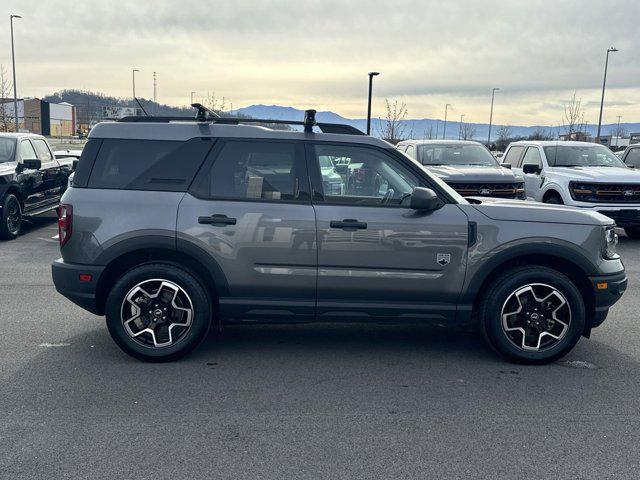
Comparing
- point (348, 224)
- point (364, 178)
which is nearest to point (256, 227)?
point (348, 224)

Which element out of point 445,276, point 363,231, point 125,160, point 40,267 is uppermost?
point 125,160

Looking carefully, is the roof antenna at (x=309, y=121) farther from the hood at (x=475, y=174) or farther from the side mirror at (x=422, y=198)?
the hood at (x=475, y=174)

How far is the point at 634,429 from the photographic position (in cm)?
372

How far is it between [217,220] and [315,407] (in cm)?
162

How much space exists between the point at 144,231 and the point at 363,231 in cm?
171

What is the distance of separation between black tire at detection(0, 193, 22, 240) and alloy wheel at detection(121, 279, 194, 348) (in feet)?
23.6

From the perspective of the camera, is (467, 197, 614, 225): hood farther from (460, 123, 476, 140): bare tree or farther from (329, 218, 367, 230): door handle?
(460, 123, 476, 140): bare tree

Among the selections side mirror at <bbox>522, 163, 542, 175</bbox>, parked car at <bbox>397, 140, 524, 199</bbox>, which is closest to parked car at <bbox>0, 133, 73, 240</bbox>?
parked car at <bbox>397, 140, 524, 199</bbox>

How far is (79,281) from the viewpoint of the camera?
476 centimetres

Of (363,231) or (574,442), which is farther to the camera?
(363,231)

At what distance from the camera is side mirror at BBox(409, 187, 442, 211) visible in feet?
14.9

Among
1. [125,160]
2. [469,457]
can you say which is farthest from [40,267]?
[469,457]

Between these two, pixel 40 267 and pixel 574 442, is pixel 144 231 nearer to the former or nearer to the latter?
pixel 574 442

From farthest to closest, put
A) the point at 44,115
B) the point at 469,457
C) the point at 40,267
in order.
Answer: the point at 44,115 < the point at 40,267 < the point at 469,457
